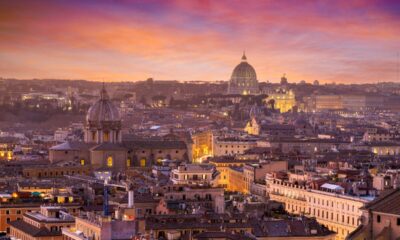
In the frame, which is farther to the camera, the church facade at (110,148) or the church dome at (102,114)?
the church dome at (102,114)

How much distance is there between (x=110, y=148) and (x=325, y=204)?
25.0 meters

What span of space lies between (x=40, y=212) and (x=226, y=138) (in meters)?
56.1

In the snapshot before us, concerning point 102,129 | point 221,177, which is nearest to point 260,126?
point 102,129

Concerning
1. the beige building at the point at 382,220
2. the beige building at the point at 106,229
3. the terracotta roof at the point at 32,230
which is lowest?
the terracotta roof at the point at 32,230

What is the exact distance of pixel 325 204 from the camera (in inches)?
2029

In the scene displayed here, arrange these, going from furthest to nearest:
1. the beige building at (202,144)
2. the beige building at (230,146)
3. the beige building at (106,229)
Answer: the beige building at (202,144), the beige building at (230,146), the beige building at (106,229)

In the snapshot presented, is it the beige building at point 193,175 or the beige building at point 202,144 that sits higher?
the beige building at point 193,175

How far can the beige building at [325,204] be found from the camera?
48.1 metres

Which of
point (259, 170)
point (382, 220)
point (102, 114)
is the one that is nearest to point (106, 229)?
point (382, 220)

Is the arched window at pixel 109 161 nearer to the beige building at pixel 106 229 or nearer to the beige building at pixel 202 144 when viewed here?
the beige building at pixel 202 144

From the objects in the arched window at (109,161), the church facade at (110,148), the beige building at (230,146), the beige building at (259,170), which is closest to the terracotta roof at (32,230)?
the beige building at (259,170)

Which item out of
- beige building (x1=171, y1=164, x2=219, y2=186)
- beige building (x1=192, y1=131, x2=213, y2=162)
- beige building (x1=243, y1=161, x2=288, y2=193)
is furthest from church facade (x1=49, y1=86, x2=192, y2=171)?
beige building (x1=192, y1=131, x2=213, y2=162)

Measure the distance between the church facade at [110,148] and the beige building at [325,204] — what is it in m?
15.5

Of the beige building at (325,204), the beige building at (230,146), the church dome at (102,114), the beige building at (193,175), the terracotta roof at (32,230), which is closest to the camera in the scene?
the terracotta roof at (32,230)
